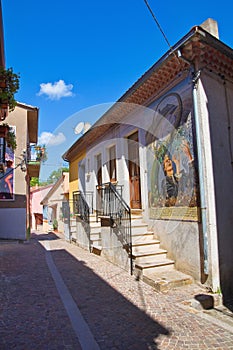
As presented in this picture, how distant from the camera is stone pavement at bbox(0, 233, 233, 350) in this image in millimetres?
2951

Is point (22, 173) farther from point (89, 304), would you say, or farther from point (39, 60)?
point (89, 304)

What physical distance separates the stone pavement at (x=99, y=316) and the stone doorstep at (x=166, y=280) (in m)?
0.10

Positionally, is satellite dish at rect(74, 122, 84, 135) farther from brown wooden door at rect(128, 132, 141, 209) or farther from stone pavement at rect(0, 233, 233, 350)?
stone pavement at rect(0, 233, 233, 350)

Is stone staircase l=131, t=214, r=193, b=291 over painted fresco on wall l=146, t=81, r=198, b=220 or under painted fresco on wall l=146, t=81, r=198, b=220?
under

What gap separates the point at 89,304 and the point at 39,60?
22.4 feet

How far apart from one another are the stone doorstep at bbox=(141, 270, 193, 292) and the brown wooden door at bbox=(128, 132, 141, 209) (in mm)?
2893

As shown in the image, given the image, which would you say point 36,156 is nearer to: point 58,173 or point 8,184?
point 8,184

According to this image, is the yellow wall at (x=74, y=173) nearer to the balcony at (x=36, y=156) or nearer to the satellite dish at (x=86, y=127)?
A: the balcony at (x=36, y=156)

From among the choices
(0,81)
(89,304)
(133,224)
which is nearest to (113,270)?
(133,224)

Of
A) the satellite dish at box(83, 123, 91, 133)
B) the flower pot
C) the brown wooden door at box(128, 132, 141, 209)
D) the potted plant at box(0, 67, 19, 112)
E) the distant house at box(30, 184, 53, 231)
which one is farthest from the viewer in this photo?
the distant house at box(30, 184, 53, 231)

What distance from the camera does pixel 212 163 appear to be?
4.92m

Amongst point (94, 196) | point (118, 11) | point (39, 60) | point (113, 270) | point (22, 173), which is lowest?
point (113, 270)

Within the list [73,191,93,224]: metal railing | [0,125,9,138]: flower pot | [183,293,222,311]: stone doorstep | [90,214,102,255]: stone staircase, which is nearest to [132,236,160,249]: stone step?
[183,293,222,311]: stone doorstep

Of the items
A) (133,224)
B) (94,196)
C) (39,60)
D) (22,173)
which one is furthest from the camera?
(22,173)
